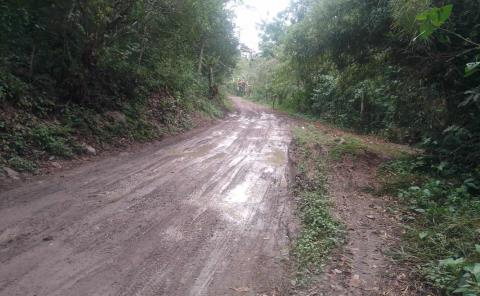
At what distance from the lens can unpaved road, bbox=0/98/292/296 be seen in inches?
134

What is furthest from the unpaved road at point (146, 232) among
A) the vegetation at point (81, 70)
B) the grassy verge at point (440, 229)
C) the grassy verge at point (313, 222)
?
the grassy verge at point (440, 229)

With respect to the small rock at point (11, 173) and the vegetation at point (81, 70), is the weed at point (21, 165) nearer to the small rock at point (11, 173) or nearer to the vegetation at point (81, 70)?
the vegetation at point (81, 70)

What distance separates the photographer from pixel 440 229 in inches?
182

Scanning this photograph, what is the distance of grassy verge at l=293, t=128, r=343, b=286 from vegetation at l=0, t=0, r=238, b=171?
5224 millimetres

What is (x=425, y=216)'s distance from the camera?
516 cm

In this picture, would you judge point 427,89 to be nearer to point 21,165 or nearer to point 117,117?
point 117,117

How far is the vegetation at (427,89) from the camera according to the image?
402 cm

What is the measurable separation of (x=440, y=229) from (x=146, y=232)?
401 centimetres

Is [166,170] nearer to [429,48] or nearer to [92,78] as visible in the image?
[92,78]

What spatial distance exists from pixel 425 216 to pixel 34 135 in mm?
7657

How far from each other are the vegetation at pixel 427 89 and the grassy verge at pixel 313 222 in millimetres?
268

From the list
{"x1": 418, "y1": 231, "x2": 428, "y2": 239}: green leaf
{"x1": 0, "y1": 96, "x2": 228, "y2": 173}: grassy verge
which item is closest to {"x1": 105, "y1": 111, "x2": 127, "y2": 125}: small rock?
{"x1": 0, "y1": 96, "x2": 228, "y2": 173}: grassy verge

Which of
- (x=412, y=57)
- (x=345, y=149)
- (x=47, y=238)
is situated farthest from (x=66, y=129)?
(x=412, y=57)

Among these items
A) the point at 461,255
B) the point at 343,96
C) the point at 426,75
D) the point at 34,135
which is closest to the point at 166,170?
the point at 34,135
